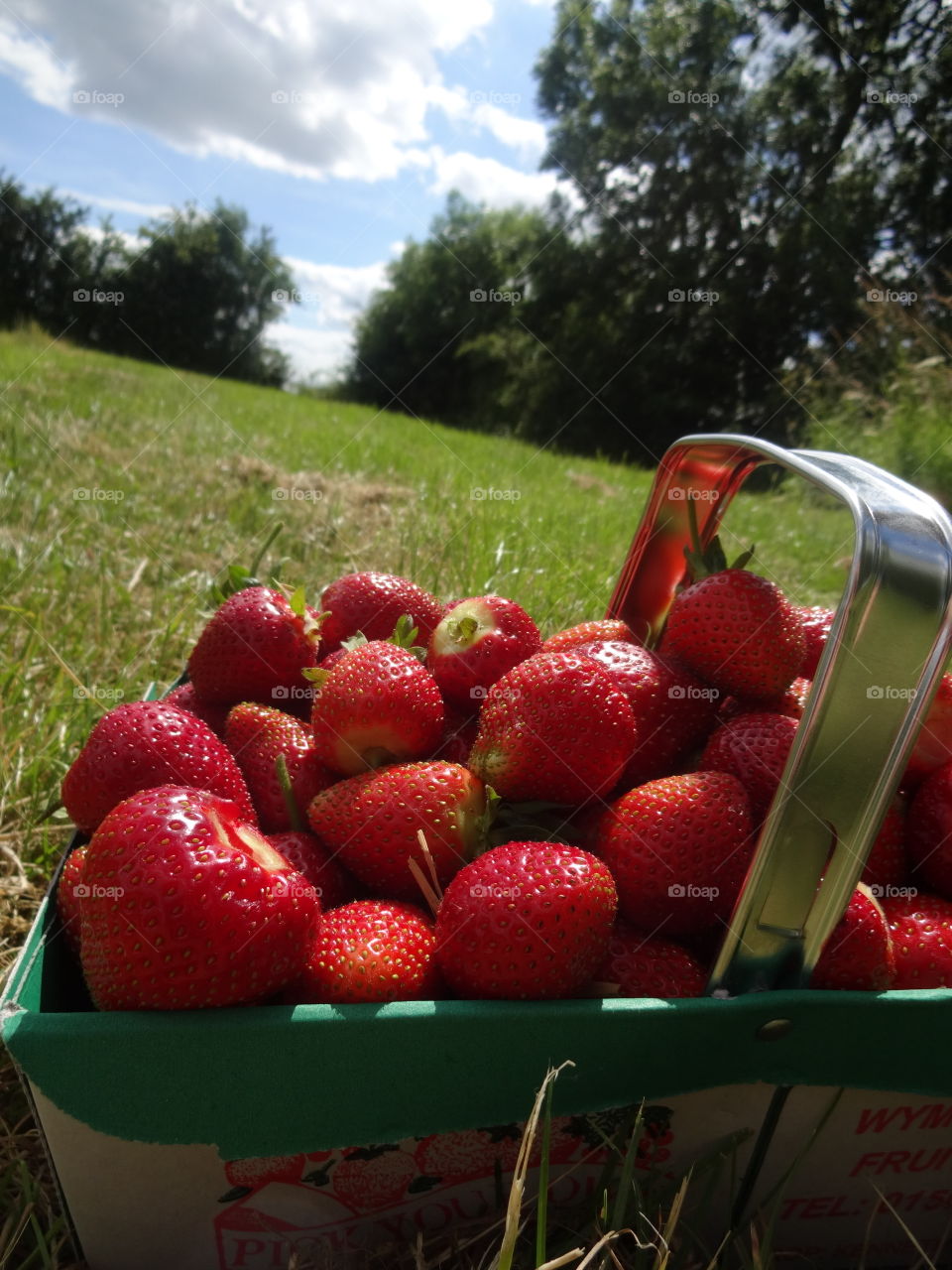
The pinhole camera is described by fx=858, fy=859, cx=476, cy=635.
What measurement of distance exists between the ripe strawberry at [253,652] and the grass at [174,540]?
1.21 feet

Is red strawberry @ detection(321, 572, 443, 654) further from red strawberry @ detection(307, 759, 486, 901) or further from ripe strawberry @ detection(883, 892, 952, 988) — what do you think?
ripe strawberry @ detection(883, 892, 952, 988)

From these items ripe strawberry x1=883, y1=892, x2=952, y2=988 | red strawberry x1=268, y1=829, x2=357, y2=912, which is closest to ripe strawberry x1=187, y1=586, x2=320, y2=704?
red strawberry x1=268, y1=829, x2=357, y2=912

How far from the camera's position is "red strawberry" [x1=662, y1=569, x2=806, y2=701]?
1.01 meters

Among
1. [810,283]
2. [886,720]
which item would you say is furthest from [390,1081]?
[810,283]

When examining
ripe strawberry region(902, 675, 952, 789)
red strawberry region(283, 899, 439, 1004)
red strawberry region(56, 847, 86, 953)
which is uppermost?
→ ripe strawberry region(902, 675, 952, 789)

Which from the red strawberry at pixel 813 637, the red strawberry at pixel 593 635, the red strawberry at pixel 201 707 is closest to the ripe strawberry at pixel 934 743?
the red strawberry at pixel 813 637

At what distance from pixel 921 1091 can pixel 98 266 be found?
28823 millimetres

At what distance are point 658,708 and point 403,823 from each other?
1.15 feet

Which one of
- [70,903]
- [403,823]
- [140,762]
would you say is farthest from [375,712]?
[70,903]

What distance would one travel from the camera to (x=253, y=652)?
45.3 inches

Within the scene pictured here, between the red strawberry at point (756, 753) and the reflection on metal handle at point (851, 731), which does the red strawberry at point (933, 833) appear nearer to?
the red strawberry at point (756, 753)

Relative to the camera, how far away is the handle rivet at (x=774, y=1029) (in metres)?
0.74

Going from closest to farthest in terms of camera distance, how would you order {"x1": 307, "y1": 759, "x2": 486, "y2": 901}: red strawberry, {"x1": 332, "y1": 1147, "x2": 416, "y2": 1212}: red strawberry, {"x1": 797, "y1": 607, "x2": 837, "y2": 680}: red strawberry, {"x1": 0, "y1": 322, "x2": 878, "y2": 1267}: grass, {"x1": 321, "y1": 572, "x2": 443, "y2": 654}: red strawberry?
{"x1": 332, "y1": 1147, "x2": 416, "y2": 1212}: red strawberry → {"x1": 307, "y1": 759, "x2": 486, "y2": 901}: red strawberry → {"x1": 797, "y1": 607, "x2": 837, "y2": 680}: red strawberry → {"x1": 321, "y1": 572, "x2": 443, "y2": 654}: red strawberry → {"x1": 0, "y1": 322, "x2": 878, "y2": 1267}: grass

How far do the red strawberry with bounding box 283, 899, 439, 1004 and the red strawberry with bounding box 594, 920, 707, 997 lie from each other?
0.17 metres
